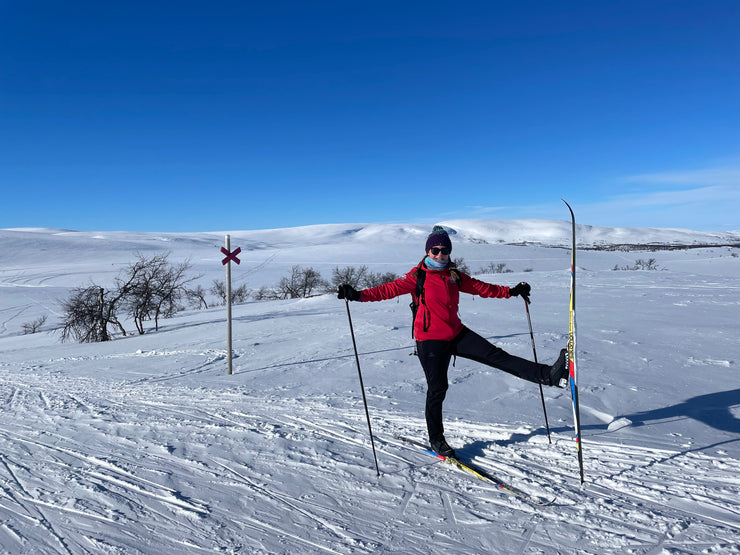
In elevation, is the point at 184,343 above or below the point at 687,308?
below

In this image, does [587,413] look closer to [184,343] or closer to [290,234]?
[184,343]

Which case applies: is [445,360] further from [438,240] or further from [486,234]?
[486,234]

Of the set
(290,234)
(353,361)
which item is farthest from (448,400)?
(290,234)

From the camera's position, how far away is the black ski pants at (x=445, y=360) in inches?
142

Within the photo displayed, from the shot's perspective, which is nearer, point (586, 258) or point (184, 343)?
point (184, 343)

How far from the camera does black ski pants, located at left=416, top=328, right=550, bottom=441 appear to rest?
3.61m

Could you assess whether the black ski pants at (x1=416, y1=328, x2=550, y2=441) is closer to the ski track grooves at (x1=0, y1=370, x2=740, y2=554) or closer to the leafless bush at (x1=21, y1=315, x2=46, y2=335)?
the ski track grooves at (x1=0, y1=370, x2=740, y2=554)

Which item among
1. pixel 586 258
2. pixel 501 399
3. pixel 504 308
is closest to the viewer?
pixel 501 399

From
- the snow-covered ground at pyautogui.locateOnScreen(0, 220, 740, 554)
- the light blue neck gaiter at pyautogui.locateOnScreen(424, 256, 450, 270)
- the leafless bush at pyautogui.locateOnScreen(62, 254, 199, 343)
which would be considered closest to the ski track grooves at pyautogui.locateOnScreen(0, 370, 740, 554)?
the snow-covered ground at pyautogui.locateOnScreen(0, 220, 740, 554)

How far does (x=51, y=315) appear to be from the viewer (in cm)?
3262

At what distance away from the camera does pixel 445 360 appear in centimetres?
370

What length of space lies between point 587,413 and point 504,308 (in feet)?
31.1

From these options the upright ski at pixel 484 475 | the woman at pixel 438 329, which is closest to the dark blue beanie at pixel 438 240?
the woman at pixel 438 329

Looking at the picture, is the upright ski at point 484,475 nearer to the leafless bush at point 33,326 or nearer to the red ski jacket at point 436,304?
the red ski jacket at point 436,304
